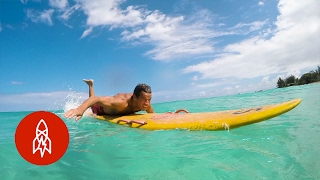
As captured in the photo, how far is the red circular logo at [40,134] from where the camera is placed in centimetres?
192

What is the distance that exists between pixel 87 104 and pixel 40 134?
251 centimetres

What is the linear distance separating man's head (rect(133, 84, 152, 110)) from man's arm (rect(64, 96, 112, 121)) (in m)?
0.66

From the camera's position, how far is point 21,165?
8.80ft

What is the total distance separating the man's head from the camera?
5.37 m

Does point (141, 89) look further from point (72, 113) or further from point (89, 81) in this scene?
point (89, 81)

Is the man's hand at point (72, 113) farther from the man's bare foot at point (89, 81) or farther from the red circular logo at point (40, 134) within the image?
the man's bare foot at point (89, 81)

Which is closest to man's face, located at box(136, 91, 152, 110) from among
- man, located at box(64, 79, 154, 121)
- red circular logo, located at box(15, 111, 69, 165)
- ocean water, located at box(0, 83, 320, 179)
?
man, located at box(64, 79, 154, 121)

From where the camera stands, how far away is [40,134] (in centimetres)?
193

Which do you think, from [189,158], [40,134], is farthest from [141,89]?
[40,134]

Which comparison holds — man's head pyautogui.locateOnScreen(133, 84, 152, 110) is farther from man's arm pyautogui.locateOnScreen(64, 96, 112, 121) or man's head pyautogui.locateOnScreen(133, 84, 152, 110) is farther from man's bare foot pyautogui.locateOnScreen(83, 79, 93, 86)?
man's bare foot pyautogui.locateOnScreen(83, 79, 93, 86)

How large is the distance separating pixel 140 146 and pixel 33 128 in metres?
1.64

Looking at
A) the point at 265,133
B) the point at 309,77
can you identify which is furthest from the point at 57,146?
the point at 309,77

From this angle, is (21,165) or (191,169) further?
(21,165)

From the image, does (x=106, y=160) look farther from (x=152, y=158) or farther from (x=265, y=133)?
(x=265, y=133)
